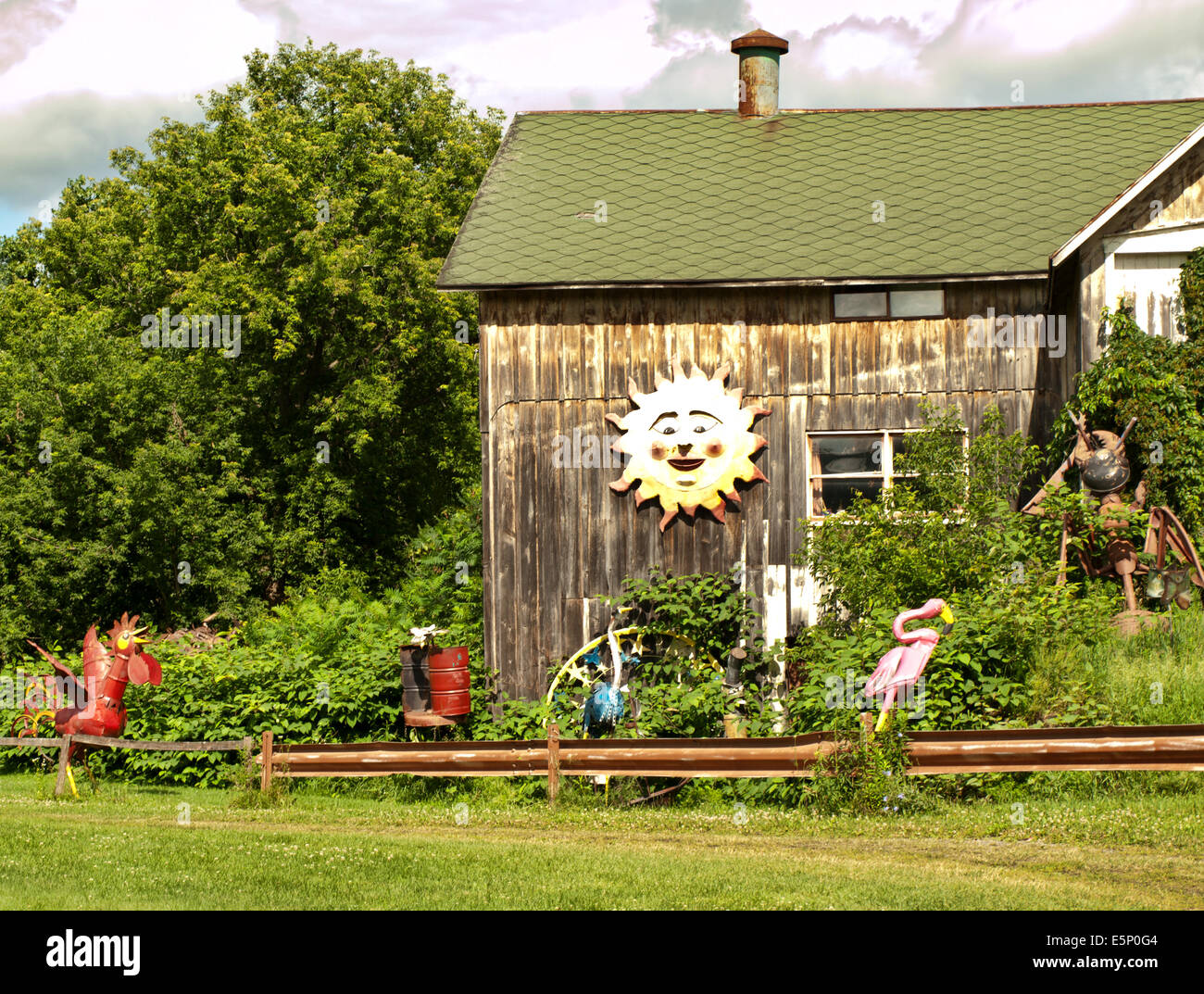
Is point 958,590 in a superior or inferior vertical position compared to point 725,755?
superior

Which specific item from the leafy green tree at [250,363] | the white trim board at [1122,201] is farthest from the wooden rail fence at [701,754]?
the leafy green tree at [250,363]

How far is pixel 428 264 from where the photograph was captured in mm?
29359

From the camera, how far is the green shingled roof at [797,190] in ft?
53.7

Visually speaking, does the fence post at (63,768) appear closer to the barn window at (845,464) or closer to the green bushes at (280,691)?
the green bushes at (280,691)

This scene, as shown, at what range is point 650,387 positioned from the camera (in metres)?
16.5

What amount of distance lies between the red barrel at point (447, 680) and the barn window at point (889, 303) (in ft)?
20.6

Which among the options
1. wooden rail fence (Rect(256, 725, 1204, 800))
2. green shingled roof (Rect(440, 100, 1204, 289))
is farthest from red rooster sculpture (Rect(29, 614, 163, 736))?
green shingled roof (Rect(440, 100, 1204, 289))

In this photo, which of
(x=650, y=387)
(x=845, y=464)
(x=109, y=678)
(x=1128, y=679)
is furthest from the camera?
(x=650, y=387)

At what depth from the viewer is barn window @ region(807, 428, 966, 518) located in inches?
632

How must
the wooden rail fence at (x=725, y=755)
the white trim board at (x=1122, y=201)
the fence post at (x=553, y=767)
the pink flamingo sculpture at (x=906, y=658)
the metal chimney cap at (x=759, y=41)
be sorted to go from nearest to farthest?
the wooden rail fence at (x=725, y=755) < the pink flamingo sculpture at (x=906, y=658) < the fence post at (x=553, y=767) < the white trim board at (x=1122, y=201) < the metal chimney cap at (x=759, y=41)

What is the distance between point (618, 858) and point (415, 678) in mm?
6341

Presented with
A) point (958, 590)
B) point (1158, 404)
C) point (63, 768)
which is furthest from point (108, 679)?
point (1158, 404)

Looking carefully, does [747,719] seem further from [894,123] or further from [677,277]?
[894,123]

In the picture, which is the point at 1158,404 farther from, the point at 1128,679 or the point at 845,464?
the point at 845,464
